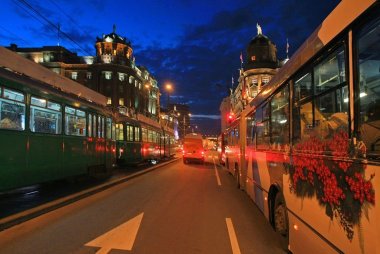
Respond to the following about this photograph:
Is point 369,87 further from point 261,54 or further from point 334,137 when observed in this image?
point 261,54

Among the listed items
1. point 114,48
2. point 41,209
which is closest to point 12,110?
point 41,209

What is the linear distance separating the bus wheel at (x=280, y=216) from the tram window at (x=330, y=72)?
2.43 meters

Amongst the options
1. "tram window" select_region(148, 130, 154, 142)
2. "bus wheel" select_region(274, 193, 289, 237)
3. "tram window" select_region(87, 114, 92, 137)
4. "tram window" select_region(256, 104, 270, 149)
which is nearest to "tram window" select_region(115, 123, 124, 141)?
"tram window" select_region(148, 130, 154, 142)

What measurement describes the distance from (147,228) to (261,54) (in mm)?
95881

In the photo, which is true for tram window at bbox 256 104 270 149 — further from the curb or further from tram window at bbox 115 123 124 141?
tram window at bbox 115 123 124 141

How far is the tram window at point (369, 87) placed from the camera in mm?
3203

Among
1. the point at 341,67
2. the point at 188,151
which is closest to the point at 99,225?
the point at 341,67

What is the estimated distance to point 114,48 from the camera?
98.5 metres

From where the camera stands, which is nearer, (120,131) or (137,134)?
(120,131)

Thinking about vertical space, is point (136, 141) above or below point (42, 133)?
below

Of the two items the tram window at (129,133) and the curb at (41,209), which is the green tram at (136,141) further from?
the curb at (41,209)

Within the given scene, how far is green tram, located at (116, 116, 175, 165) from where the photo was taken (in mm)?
25859

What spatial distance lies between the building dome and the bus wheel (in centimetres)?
9456

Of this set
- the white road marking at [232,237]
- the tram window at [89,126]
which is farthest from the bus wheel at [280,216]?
the tram window at [89,126]
